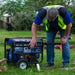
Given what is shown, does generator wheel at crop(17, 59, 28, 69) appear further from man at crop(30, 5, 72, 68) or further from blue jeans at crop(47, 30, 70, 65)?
blue jeans at crop(47, 30, 70, 65)

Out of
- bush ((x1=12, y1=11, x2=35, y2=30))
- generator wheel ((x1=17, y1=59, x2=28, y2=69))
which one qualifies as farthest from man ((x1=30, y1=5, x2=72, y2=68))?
bush ((x1=12, y1=11, x2=35, y2=30))

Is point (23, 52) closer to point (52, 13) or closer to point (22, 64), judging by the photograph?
point (22, 64)

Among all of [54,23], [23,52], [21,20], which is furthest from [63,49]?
[21,20]

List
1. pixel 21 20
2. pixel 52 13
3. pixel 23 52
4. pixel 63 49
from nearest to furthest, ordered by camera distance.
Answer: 1. pixel 52 13
2. pixel 23 52
3. pixel 63 49
4. pixel 21 20

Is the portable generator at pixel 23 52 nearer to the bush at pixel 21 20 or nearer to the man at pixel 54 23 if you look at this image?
the man at pixel 54 23

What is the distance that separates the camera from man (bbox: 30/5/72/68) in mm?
3711

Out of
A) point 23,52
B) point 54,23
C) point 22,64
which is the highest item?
Result: point 54,23

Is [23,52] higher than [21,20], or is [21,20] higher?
→ [21,20]

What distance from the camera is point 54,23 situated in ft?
13.1

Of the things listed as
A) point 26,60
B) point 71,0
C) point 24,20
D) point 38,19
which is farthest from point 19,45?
point 24,20

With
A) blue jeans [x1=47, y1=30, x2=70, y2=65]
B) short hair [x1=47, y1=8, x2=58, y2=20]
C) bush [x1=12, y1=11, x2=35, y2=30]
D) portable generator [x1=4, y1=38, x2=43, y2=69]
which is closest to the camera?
short hair [x1=47, y1=8, x2=58, y2=20]

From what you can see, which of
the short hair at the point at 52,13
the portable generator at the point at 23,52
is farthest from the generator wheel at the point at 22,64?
the short hair at the point at 52,13

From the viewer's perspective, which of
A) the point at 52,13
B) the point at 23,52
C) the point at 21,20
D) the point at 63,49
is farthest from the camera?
the point at 21,20

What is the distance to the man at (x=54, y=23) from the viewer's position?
3711mm
